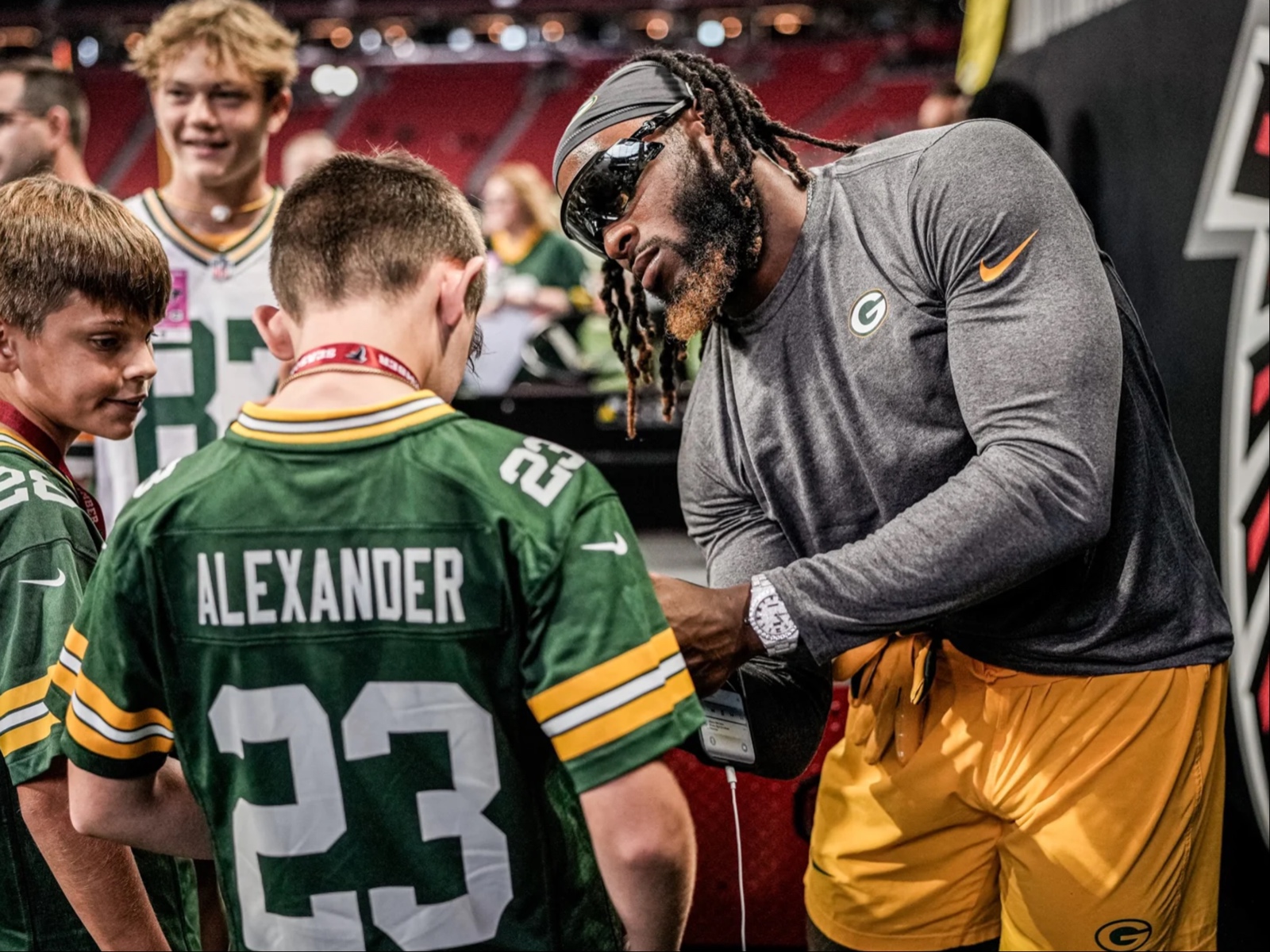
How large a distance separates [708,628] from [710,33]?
15.2m

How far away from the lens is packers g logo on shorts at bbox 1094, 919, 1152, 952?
6.11ft

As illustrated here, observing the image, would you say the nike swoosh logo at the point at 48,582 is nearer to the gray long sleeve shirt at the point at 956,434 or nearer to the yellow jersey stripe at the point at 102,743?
the yellow jersey stripe at the point at 102,743

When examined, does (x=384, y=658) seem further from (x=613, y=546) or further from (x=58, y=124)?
(x=58, y=124)

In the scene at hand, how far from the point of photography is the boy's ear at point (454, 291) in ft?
4.53

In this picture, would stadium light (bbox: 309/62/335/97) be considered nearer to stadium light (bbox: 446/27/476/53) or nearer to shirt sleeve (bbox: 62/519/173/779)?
stadium light (bbox: 446/27/476/53)

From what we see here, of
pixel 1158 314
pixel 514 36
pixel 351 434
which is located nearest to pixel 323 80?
pixel 514 36

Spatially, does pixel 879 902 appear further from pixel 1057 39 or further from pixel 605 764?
pixel 1057 39

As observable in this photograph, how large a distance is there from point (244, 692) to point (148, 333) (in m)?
0.79

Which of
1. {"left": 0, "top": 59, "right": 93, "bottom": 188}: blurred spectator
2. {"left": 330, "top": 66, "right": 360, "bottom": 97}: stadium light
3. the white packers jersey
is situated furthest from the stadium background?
{"left": 330, "top": 66, "right": 360, "bottom": 97}: stadium light

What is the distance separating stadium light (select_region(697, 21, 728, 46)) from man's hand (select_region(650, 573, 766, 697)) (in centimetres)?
1512

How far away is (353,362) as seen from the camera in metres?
1.30

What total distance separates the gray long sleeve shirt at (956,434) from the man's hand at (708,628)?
7 centimetres

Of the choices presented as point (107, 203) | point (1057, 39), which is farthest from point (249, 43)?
point (1057, 39)

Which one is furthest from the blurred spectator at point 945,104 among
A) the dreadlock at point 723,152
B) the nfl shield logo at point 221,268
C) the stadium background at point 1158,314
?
the dreadlock at point 723,152
